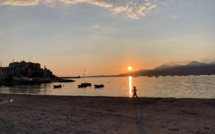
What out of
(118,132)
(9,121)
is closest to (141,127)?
(118,132)

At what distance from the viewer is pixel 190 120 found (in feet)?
37.3

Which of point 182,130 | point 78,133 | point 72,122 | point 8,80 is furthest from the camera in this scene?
point 8,80

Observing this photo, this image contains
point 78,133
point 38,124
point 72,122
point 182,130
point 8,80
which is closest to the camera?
point 78,133

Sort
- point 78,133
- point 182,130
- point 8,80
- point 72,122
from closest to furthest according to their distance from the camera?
point 78,133 < point 182,130 < point 72,122 < point 8,80

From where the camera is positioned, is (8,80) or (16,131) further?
(8,80)

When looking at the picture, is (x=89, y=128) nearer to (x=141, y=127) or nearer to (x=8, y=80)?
(x=141, y=127)

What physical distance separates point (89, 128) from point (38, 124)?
10.4 feet

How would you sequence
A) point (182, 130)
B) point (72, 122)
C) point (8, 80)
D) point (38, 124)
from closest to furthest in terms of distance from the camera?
point (182, 130)
point (38, 124)
point (72, 122)
point (8, 80)

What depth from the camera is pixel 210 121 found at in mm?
10961

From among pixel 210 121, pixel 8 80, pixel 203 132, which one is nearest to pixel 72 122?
pixel 203 132

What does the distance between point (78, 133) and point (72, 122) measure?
8.01ft

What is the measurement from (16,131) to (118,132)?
5.22m

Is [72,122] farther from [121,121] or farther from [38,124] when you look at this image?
[121,121]

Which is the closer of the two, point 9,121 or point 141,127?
point 141,127
